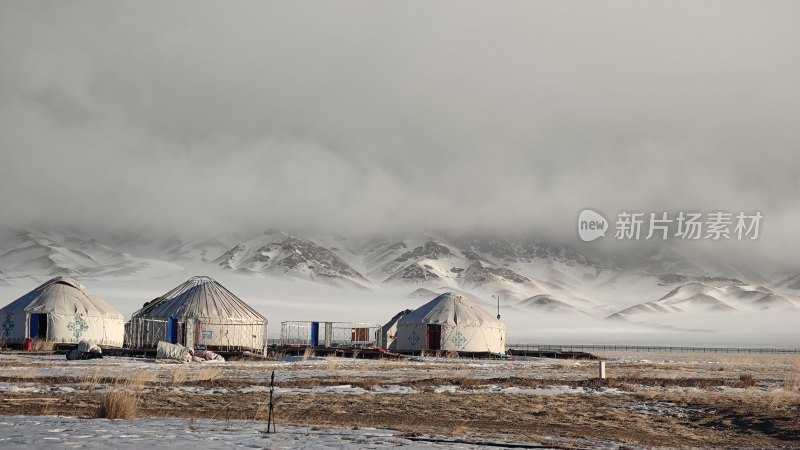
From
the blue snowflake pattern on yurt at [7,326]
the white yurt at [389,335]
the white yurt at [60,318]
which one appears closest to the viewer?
the white yurt at [60,318]

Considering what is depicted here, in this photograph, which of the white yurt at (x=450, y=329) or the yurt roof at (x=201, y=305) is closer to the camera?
the yurt roof at (x=201, y=305)

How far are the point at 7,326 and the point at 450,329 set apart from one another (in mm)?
27542

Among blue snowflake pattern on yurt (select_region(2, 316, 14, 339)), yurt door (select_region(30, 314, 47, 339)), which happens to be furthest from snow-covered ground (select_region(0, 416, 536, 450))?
blue snowflake pattern on yurt (select_region(2, 316, 14, 339))

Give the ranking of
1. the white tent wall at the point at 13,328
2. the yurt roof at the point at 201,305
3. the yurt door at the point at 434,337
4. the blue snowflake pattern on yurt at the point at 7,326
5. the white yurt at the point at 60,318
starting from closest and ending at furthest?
the yurt roof at the point at 201,305 < the white tent wall at the point at 13,328 < the white yurt at the point at 60,318 < the blue snowflake pattern on yurt at the point at 7,326 < the yurt door at the point at 434,337

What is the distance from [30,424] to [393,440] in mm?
5496

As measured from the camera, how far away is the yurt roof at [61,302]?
57.7 meters

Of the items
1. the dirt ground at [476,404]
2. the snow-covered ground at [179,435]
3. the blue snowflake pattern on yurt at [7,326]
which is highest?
the blue snowflake pattern on yurt at [7,326]

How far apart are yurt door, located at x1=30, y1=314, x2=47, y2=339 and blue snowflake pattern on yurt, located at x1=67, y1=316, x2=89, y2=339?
141 cm

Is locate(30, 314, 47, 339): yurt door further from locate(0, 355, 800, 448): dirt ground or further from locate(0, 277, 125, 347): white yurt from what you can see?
locate(0, 355, 800, 448): dirt ground

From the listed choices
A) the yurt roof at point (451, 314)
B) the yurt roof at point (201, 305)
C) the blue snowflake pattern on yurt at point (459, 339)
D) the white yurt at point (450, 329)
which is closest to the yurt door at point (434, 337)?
the white yurt at point (450, 329)

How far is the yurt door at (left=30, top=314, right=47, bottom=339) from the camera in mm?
57188

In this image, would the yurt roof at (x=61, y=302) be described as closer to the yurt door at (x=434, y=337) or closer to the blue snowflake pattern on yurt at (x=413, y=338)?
the blue snowflake pattern on yurt at (x=413, y=338)

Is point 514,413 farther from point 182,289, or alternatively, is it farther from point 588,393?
point 182,289

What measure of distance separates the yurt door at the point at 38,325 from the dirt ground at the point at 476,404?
26029 millimetres
